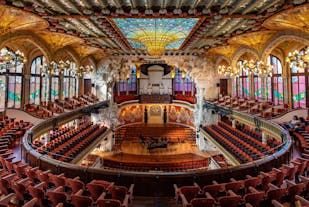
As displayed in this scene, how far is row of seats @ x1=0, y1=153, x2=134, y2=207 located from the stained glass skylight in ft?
27.9

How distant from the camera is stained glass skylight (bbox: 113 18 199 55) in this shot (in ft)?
37.8

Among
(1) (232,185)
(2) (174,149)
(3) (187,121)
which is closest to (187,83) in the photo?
(3) (187,121)

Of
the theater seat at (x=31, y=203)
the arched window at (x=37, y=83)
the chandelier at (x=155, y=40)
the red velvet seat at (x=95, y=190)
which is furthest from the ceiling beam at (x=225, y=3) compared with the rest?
the arched window at (x=37, y=83)

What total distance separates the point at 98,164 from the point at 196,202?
1743 cm

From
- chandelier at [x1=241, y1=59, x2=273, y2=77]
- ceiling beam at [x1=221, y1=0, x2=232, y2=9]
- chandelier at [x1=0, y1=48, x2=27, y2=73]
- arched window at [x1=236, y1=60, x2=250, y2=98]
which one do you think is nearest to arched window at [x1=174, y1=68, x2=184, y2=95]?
arched window at [x1=236, y1=60, x2=250, y2=98]

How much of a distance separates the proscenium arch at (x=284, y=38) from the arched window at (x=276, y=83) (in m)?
5.50

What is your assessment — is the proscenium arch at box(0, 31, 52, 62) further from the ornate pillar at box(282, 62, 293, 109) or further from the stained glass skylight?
the ornate pillar at box(282, 62, 293, 109)

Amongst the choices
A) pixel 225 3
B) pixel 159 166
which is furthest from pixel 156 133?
pixel 225 3

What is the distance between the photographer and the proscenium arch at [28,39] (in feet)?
40.6

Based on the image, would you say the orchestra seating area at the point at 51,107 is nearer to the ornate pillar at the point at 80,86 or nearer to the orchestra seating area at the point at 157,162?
the ornate pillar at the point at 80,86

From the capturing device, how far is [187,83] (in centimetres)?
3119

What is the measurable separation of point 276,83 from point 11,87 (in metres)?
23.4

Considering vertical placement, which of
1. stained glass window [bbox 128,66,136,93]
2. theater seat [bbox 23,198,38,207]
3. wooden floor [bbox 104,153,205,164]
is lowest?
wooden floor [bbox 104,153,205,164]

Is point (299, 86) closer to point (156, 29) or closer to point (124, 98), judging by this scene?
point (156, 29)
